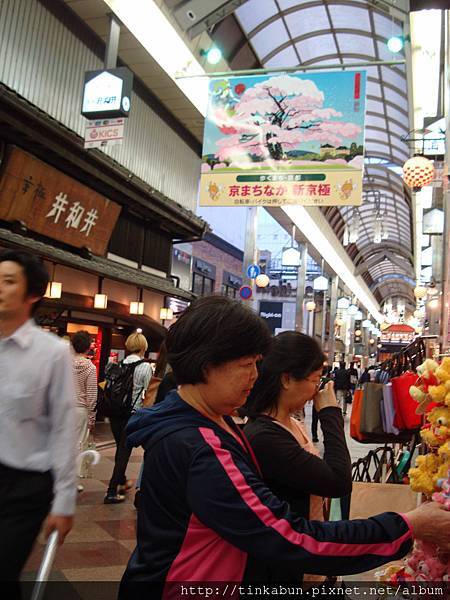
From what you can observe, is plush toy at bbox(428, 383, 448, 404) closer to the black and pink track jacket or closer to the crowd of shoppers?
the crowd of shoppers

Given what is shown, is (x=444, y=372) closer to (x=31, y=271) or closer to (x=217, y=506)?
(x=217, y=506)

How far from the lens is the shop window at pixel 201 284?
27630mm

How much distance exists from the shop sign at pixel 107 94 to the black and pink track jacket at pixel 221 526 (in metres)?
7.33

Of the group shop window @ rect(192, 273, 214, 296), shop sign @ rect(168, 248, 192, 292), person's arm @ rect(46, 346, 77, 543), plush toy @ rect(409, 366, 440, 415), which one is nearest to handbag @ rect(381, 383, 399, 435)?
plush toy @ rect(409, 366, 440, 415)

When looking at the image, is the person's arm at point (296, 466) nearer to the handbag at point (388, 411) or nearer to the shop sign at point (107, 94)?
the handbag at point (388, 411)

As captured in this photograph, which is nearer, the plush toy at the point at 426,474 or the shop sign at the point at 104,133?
the plush toy at the point at 426,474

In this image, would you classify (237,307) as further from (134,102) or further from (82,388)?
(134,102)

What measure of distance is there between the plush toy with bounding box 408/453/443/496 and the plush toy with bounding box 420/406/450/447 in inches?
2.7

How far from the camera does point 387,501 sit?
10.8 ft

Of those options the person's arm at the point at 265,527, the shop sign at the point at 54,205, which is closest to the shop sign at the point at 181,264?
the shop sign at the point at 54,205

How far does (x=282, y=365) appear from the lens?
7.52ft

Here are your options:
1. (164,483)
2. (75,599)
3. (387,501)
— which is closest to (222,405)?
(164,483)

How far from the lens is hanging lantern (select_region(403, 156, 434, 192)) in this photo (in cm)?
903

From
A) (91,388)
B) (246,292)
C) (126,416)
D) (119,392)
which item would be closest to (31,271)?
(119,392)
